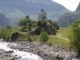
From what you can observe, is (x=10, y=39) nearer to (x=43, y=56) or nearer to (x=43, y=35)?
(x=43, y=35)

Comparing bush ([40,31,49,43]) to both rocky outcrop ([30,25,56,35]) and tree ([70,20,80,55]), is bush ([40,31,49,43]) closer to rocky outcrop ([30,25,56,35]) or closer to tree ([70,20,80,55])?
rocky outcrop ([30,25,56,35])

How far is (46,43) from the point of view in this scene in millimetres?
123000

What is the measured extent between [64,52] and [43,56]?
954cm

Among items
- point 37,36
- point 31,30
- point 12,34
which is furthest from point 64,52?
point 12,34

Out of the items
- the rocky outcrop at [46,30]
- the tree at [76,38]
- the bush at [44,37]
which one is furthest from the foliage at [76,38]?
the rocky outcrop at [46,30]

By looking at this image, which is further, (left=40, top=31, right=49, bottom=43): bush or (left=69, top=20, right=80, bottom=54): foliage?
(left=40, top=31, right=49, bottom=43): bush

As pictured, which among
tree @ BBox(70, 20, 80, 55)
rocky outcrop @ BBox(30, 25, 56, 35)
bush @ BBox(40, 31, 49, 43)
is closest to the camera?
tree @ BBox(70, 20, 80, 55)

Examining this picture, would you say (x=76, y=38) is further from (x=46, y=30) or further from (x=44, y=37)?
(x=46, y=30)

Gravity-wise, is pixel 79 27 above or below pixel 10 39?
above

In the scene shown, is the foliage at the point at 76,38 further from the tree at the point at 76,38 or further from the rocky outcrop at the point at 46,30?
the rocky outcrop at the point at 46,30

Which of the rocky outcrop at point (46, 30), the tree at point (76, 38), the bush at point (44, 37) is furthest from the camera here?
the rocky outcrop at point (46, 30)

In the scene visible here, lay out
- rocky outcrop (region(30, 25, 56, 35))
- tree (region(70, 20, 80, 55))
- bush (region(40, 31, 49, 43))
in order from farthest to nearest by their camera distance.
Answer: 1. rocky outcrop (region(30, 25, 56, 35))
2. bush (region(40, 31, 49, 43))
3. tree (region(70, 20, 80, 55))

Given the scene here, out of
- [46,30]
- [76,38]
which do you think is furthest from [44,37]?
[76,38]

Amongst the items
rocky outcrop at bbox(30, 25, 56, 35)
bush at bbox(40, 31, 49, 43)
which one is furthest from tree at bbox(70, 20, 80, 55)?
rocky outcrop at bbox(30, 25, 56, 35)
